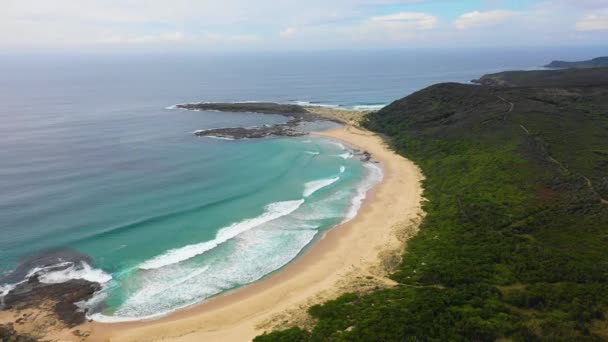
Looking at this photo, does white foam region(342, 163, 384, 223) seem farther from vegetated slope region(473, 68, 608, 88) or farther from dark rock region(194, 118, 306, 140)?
vegetated slope region(473, 68, 608, 88)

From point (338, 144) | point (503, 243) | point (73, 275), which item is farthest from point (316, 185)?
point (73, 275)

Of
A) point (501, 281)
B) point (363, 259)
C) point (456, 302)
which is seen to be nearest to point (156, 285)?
point (363, 259)

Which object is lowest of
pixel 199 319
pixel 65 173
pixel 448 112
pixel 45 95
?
pixel 199 319

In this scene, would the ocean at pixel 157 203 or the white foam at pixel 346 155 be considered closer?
the ocean at pixel 157 203

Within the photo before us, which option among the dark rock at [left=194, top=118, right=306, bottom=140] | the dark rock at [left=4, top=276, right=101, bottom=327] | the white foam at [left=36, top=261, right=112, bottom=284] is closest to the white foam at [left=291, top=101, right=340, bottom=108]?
the dark rock at [left=194, top=118, right=306, bottom=140]

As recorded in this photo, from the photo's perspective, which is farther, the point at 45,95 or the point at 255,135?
the point at 45,95

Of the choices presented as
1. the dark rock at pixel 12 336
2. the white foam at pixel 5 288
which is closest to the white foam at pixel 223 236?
the white foam at pixel 5 288

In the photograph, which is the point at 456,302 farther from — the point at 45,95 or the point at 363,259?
the point at 45,95

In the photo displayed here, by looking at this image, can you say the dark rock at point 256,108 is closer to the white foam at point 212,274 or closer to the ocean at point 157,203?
the ocean at point 157,203
